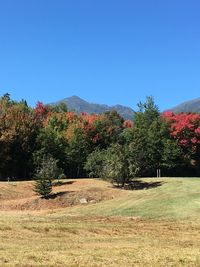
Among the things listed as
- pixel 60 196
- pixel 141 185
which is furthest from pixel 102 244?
pixel 141 185

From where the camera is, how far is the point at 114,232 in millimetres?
22000

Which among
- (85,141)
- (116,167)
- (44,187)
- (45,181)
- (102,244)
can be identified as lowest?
(102,244)

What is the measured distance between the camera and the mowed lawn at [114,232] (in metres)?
13.7

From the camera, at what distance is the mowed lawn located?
539 inches

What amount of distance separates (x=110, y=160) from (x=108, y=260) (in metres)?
34.0

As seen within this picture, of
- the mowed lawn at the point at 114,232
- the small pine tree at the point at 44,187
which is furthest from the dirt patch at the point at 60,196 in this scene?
the small pine tree at the point at 44,187

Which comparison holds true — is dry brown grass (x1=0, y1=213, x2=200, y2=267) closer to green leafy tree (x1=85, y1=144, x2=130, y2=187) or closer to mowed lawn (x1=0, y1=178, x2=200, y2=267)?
mowed lawn (x1=0, y1=178, x2=200, y2=267)

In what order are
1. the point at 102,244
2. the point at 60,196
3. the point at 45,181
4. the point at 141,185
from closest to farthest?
the point at 102,244, the point at 60,196, the point at 45,181, the point at 141,185

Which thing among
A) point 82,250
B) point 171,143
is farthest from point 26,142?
point 82,250

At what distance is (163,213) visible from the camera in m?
30.3

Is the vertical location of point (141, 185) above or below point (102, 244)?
above

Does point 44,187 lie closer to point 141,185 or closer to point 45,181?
point 45,181

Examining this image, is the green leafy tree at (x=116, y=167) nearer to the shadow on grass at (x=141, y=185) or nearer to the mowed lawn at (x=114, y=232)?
the shadow on grass at (x=141, y=185)

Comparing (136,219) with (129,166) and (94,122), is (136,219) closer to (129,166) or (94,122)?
(129,166)
